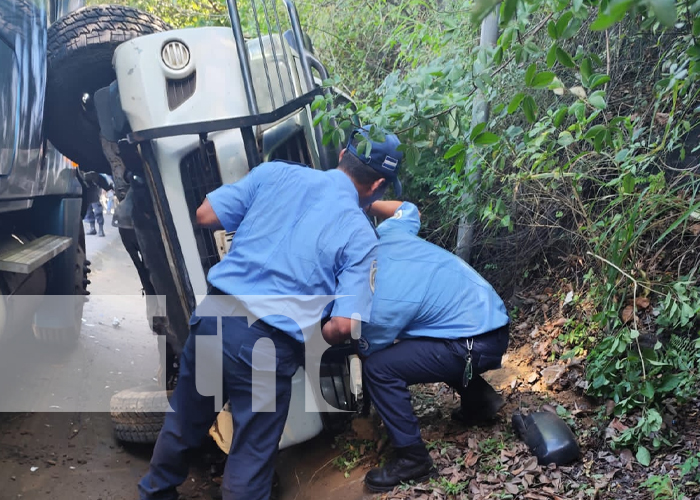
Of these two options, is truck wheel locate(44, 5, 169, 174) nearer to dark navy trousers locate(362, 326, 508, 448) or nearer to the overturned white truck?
the overturned white truck

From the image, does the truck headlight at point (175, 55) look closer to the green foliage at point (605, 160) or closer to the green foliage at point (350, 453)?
the green foliage at point (605, 160)

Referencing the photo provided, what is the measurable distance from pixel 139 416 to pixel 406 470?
1523mm

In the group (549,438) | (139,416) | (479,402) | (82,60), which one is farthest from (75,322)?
(549,438)

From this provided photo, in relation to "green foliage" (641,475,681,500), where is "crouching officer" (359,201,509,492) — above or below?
above

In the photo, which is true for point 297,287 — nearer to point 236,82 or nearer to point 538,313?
point 236,82

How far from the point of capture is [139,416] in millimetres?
3010

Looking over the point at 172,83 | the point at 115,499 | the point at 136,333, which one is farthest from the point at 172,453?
the point at 136,333

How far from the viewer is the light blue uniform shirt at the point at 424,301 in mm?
2443

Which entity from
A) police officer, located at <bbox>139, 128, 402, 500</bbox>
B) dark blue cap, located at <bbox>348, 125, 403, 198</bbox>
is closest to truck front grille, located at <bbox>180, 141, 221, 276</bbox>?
police officer, located at <bbox>139, 128, 402, 500</bbox>

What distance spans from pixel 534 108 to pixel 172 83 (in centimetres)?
169

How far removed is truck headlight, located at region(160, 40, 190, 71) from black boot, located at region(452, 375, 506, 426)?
206 cm

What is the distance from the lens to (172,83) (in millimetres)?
2600

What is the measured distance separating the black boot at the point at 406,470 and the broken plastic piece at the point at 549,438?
44 centimetres

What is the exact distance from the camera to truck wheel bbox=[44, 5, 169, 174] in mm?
2941
